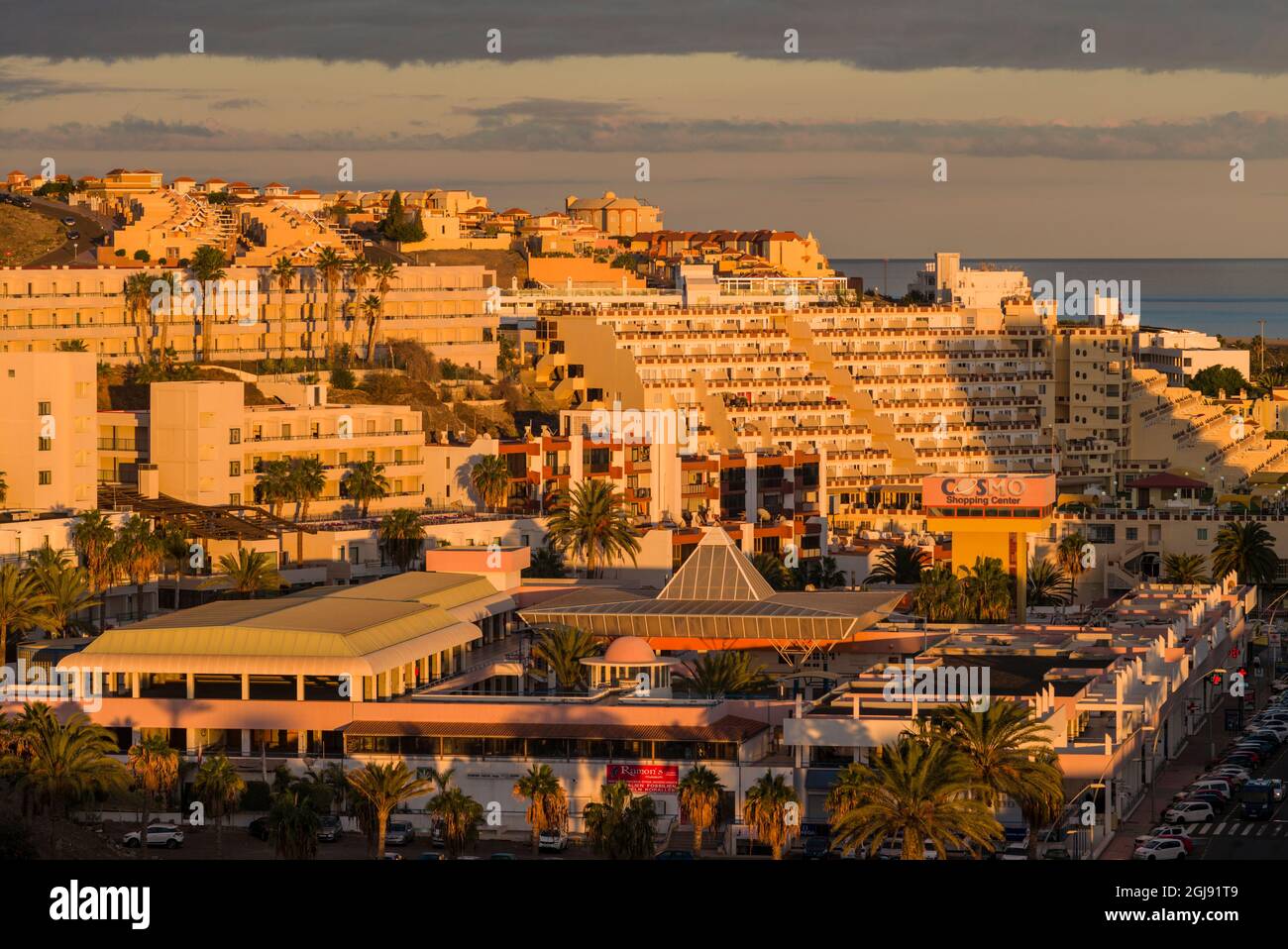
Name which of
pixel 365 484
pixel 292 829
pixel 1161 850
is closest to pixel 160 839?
pixel 292 829

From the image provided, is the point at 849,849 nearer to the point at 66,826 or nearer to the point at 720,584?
the point at 66,826

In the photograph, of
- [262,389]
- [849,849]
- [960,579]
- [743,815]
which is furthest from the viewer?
[262,389]

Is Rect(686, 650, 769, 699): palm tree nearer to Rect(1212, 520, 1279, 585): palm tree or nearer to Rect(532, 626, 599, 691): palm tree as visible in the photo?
Rect(532, 626, 599, 691): palm tree

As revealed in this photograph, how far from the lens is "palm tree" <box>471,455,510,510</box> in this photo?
187375 millimetres

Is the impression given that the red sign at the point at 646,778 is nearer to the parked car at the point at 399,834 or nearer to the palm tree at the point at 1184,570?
the parked car at the point at 399,834

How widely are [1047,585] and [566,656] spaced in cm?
6312

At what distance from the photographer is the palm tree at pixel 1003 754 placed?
10175 centimetres

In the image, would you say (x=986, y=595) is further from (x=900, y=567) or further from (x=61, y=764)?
(x=61, y=764)

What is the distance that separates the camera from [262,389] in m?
199

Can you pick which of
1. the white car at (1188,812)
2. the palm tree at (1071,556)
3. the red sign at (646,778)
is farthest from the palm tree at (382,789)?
the palm tree at (1071,556)

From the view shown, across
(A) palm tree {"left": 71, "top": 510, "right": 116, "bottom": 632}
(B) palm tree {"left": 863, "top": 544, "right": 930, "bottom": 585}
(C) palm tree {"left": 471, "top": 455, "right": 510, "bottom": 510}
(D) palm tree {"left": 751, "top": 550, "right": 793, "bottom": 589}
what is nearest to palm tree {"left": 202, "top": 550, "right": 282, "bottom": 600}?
(A) palm tree {"left": 71, "top": 510, "right": 116, "bottom": 632}

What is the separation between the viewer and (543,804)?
109 m
